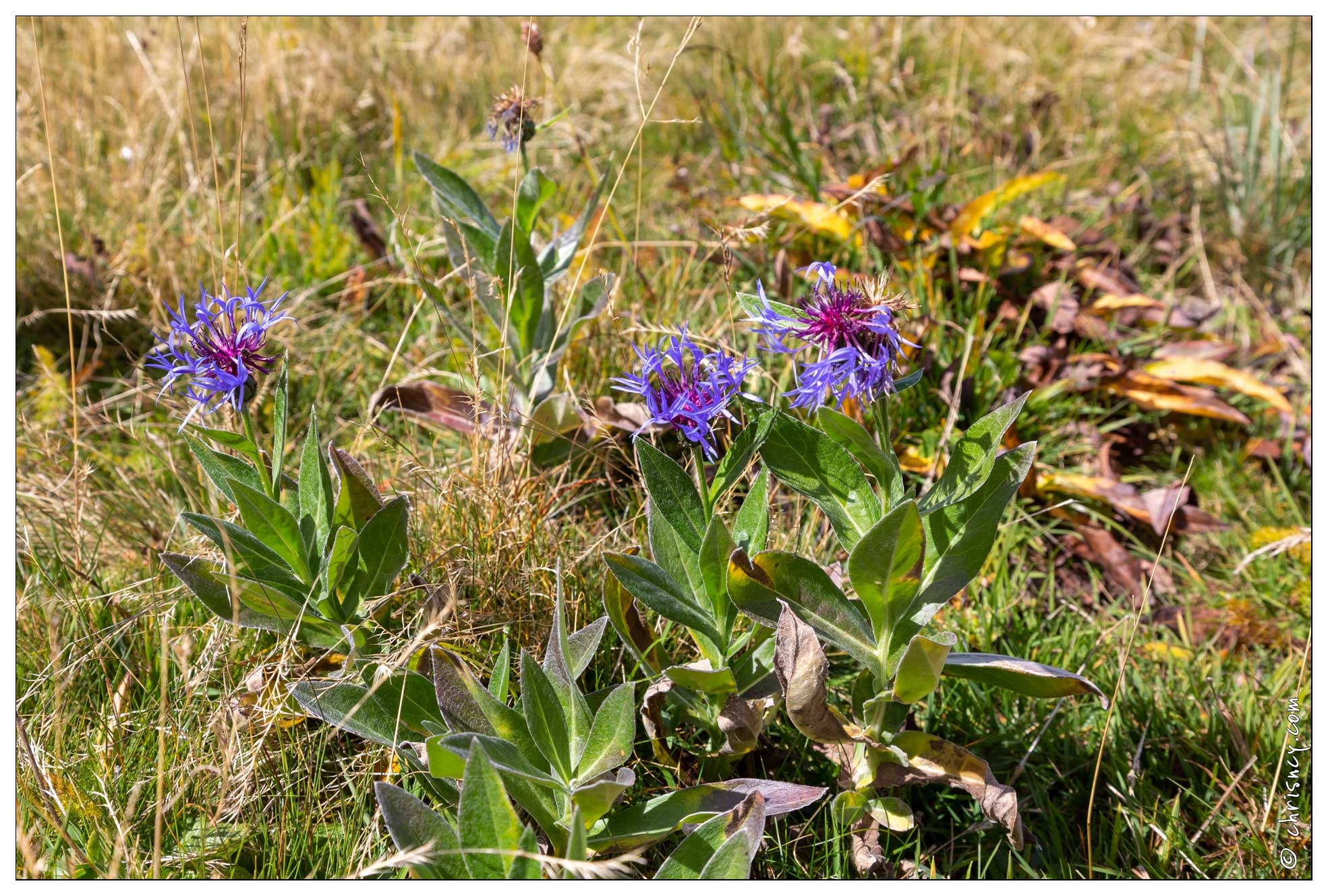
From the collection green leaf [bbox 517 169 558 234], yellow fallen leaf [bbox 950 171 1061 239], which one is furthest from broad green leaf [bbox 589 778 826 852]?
yellow fallen leaf [bbox 950 171 1061 239]

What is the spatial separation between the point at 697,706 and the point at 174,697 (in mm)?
940

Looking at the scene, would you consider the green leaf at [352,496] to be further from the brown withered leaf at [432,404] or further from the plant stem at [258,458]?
the brown withered leaf at [432,404]

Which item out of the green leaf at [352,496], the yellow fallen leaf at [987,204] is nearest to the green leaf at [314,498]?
the green leaf at [352,496]

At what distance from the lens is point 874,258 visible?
10.1ft

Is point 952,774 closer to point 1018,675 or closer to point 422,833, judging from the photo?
point 1018,675

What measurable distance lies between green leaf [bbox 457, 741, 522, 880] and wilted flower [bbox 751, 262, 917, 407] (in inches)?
24.0

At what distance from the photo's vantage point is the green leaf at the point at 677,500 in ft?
4.89

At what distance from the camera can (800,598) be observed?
4.76 feet

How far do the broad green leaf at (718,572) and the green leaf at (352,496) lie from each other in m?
0.53

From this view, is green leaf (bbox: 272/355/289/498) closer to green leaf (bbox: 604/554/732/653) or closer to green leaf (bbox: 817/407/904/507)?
green leaf (bbox: 604/554/732/653)

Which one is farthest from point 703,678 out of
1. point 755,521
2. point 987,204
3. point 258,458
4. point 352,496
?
point 987,204

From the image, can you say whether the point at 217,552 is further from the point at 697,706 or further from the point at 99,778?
the point at 697,706

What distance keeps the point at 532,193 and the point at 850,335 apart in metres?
1.05
